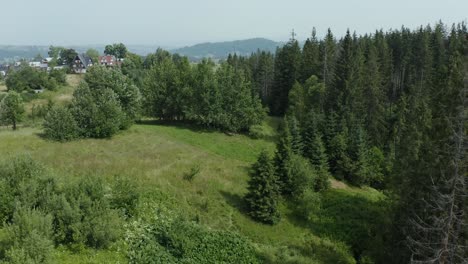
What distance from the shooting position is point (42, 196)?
1986cm

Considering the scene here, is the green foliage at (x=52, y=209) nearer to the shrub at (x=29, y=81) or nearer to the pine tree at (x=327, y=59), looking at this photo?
the pine tree at (x=327, y=59)

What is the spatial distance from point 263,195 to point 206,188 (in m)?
4.72

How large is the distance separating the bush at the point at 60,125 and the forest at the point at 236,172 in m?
0.13

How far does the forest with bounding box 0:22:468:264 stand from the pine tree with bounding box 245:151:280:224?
106mm

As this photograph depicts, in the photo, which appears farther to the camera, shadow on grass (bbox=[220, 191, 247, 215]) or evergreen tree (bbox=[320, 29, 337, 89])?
evergreen tree (bbox=[320, 29, 337, 89])

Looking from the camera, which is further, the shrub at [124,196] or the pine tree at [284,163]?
the pine tree at [284,163]

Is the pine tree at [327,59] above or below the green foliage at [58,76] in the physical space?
above

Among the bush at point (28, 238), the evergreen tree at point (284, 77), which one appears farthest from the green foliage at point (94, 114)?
the evergreen tree at point (284, 77)

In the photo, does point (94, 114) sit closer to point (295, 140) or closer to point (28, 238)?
point (295, 140)

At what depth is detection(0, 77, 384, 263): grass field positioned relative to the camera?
2750 cm

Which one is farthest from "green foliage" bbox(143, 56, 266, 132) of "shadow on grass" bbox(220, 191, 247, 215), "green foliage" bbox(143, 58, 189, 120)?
"shadow on grass" bbox(220, 191, 247, 215)

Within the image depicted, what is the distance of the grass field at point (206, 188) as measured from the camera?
90.2 ft

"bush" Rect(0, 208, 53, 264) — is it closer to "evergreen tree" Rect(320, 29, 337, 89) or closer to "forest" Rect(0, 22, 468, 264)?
"forest" Rect(0, 22, 468, 264)

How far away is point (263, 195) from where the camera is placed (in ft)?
97.1
